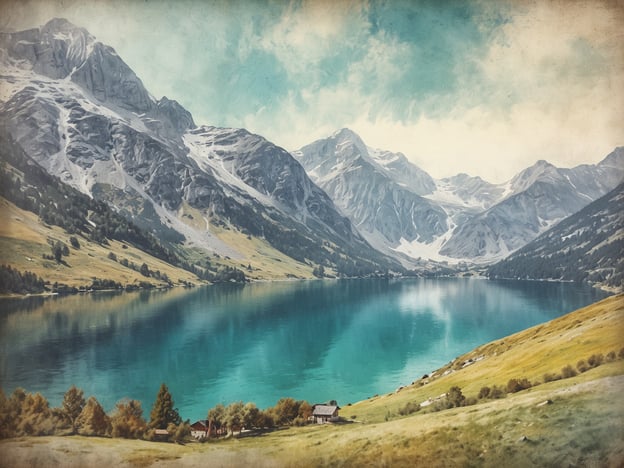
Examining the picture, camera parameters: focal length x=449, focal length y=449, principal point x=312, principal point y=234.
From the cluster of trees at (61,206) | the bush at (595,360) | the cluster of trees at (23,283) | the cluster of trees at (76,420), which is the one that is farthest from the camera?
the cluster of trees at (61,206)

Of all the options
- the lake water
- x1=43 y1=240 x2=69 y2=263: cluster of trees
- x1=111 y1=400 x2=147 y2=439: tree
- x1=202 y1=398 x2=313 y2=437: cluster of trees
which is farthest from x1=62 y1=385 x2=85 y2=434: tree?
x1=43 y1=240 x2=69 y2=263: cluster of trees

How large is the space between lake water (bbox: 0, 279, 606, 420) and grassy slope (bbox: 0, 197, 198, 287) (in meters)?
22.1

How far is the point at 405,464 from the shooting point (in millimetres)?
15570

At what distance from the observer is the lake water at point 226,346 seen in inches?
1598

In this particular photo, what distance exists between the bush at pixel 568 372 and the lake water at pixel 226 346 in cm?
2442

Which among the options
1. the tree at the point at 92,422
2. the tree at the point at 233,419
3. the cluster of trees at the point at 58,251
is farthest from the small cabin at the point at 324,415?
the cluster of trees at the point at 58,251

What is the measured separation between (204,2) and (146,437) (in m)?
19.7

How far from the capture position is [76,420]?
1978 centimetres

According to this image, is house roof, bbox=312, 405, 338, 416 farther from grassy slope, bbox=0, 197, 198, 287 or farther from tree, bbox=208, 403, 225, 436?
grassy slope, bbox=0, 197, 198, 287

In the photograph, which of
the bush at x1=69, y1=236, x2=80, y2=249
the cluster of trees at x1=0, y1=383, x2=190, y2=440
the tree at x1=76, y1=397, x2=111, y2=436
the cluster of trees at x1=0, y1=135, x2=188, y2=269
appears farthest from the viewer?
the cluster of trees at x1=0, y1=135, x2=188, y2=269

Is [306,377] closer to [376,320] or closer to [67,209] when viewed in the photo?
[376,320]

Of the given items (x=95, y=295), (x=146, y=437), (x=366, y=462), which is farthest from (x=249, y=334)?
(x=95, y=295)

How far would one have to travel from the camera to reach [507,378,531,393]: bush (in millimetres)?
21158

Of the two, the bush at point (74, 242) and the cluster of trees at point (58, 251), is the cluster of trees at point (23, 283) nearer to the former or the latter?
the cluster of trees at point (58, 251)
